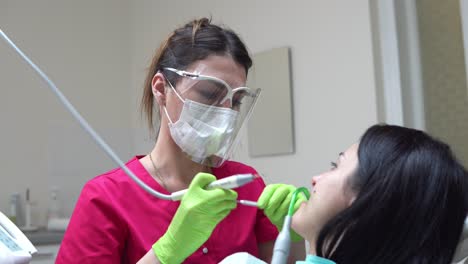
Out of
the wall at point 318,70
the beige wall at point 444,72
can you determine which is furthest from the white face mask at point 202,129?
the beige wall at point 444,72

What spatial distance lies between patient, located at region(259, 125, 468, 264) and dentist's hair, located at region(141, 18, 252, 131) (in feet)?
1.51

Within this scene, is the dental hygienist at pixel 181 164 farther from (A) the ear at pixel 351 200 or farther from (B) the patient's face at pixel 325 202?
(A) the ear at pixel 351 200

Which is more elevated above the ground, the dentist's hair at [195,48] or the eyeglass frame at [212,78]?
the dentist's hair at [195,48]

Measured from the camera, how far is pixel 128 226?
140 cm

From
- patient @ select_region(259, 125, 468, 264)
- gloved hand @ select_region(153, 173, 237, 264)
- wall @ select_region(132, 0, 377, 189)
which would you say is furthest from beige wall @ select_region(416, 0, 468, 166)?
gloved hand @ select_region(153, 173, 237, 264)

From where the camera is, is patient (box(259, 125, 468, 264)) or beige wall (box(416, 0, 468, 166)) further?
beige wall (box(416, 0, 468, 166))

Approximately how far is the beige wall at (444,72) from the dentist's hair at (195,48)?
1365mm

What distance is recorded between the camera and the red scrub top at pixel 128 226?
4.43ft

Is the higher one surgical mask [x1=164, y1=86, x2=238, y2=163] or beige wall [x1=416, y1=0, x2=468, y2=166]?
beige wall [x1=416, y1=0, x2=468, y2=166]

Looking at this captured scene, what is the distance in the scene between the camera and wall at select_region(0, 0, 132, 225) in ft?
11.4

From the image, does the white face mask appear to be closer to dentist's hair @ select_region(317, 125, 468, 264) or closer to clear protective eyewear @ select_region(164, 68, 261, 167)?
clear protective eyewear @ select_region(164, 68, 261, 167)

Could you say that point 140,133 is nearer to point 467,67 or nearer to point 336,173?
point 467,67

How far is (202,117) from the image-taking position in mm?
1481

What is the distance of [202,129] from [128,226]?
1.03ft
